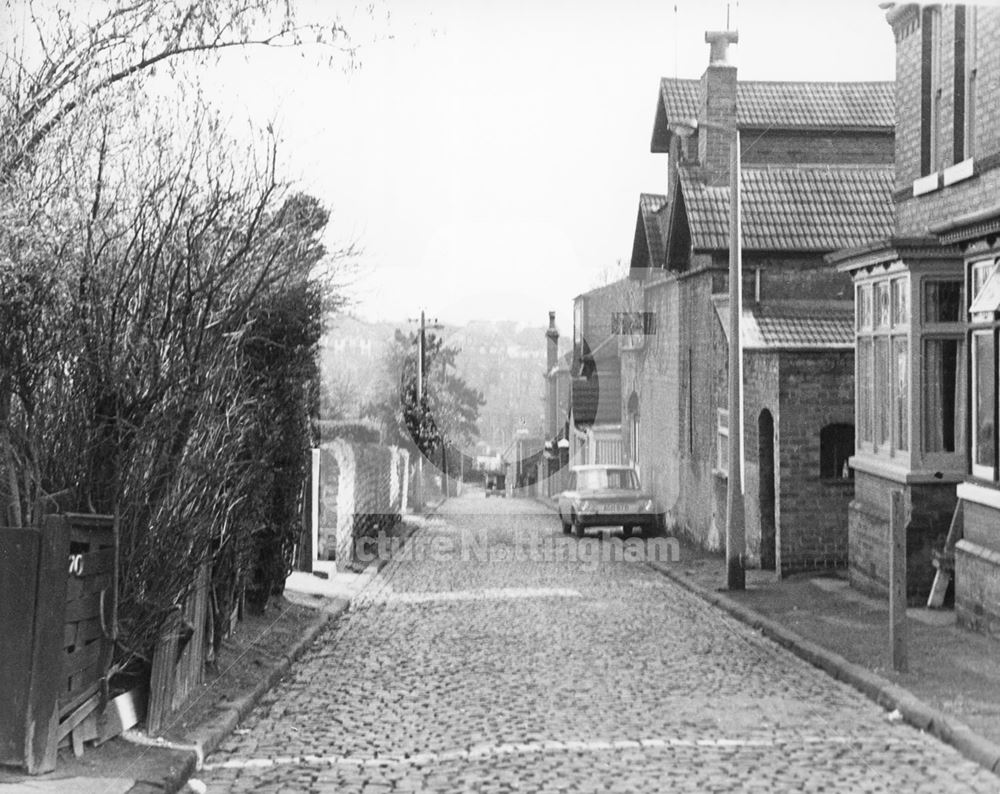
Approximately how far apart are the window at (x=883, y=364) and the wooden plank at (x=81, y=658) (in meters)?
10.9

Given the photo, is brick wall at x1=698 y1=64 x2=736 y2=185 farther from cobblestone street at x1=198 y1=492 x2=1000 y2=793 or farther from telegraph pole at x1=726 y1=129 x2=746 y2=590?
cobblestone street at x1=198 y1=492 x2=1000 y2=793

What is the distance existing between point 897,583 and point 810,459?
896 centimetres

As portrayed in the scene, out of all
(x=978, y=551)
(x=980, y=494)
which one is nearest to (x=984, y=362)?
(x=980, y=494)

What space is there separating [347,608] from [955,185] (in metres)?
8.71

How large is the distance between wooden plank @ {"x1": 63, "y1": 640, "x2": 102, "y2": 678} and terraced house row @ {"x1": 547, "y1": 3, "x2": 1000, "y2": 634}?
8522mm

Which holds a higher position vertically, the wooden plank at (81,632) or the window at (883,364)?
the window at (883,364)

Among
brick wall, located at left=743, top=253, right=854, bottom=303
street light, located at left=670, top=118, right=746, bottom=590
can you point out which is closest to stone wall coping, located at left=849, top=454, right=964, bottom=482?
street light, located at left=670, top=118, right=746, bottom=590

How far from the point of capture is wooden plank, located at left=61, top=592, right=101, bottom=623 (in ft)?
26.5

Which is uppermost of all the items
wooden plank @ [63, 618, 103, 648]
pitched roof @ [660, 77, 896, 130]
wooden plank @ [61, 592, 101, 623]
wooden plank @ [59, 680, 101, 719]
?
pitched roof @ [660, 77, 896, 130]

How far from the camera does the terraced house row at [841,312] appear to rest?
605 inches

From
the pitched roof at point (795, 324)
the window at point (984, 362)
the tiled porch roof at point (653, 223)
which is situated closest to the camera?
the window at point (984, 362)

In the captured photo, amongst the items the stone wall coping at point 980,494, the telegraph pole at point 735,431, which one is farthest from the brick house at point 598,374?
the stone wall coping at point 980,494

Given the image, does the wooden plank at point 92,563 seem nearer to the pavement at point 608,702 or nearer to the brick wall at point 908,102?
the pavement at point 608,702

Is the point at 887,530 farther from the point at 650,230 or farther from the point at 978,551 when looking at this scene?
the point at 650,230
